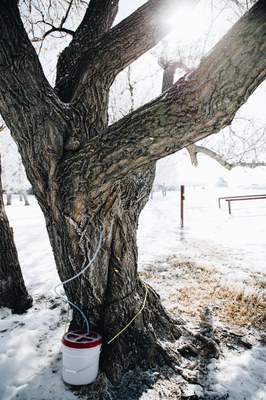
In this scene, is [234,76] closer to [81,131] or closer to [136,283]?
[81,131]

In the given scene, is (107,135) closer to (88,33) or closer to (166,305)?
(88,33)

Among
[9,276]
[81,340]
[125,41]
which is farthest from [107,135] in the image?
[9,276]

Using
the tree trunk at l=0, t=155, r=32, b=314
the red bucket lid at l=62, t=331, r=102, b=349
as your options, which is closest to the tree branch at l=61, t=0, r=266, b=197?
the red bucket lid at l=62, t=331, r=102, b=349

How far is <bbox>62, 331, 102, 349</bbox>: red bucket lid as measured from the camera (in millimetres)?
1761

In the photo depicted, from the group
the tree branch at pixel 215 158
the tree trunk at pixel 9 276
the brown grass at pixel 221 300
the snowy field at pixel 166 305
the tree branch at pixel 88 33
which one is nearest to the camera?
the snowy field at pixel 166 305

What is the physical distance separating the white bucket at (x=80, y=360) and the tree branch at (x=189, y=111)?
3.86ft

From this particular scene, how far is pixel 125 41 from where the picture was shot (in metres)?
2.10

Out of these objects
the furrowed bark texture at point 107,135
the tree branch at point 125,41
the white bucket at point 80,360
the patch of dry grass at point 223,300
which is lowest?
the patch of dry grass at point 223,300

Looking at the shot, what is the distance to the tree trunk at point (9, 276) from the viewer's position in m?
3.10

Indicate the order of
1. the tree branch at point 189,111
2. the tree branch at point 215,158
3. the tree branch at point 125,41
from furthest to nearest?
the tree branch at point 215,158 → the tree branch at point 125,41 → the tree branch at point 189,111

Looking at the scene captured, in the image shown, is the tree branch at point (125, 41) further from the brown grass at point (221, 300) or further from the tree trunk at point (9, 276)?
the brown grass at point (221, 300)

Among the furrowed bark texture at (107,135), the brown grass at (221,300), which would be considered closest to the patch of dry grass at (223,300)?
the brown grass at (221,300)

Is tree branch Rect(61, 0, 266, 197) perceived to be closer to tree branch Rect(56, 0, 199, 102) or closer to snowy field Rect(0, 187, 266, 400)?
tree branch Rect(56, 0, 199, 102)

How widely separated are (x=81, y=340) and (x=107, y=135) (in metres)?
1.68
